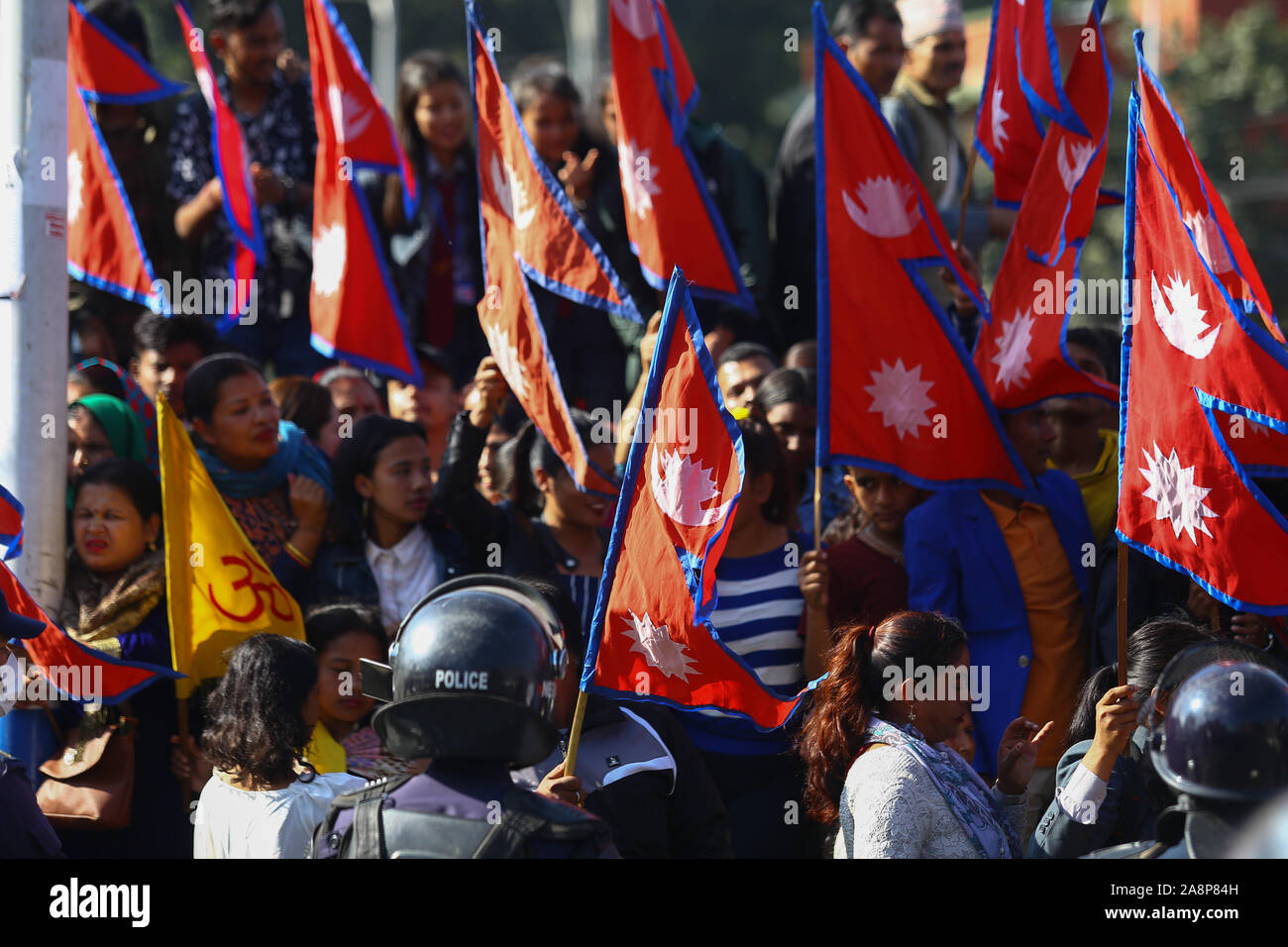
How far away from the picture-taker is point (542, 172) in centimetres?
605

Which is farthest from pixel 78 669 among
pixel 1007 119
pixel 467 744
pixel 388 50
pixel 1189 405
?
pixel 388 50

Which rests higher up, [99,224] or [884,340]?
[99,224]

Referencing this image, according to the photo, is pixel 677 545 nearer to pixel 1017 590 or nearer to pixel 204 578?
pixel 1017 590

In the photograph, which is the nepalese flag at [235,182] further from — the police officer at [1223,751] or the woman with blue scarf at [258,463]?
the police officer at [1223,751]

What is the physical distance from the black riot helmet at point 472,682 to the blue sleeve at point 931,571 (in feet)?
7.43

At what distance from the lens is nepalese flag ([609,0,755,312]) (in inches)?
250

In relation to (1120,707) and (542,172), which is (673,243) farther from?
(1120,707)

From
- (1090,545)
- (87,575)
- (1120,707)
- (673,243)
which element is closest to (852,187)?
(673,243)

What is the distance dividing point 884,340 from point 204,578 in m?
2.16

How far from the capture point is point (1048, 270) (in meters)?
5.48

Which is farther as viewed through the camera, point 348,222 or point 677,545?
point 348,222

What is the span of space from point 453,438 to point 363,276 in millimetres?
1195

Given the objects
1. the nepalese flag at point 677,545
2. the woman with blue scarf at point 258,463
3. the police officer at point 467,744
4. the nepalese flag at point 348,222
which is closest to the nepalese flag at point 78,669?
the woman with blue scarf at point 258,463

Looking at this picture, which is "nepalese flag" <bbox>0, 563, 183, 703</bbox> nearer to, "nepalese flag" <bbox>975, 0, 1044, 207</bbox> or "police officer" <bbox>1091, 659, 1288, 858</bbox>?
"police officer" <bbox>1091, 659, 1288, 858</bbox>
